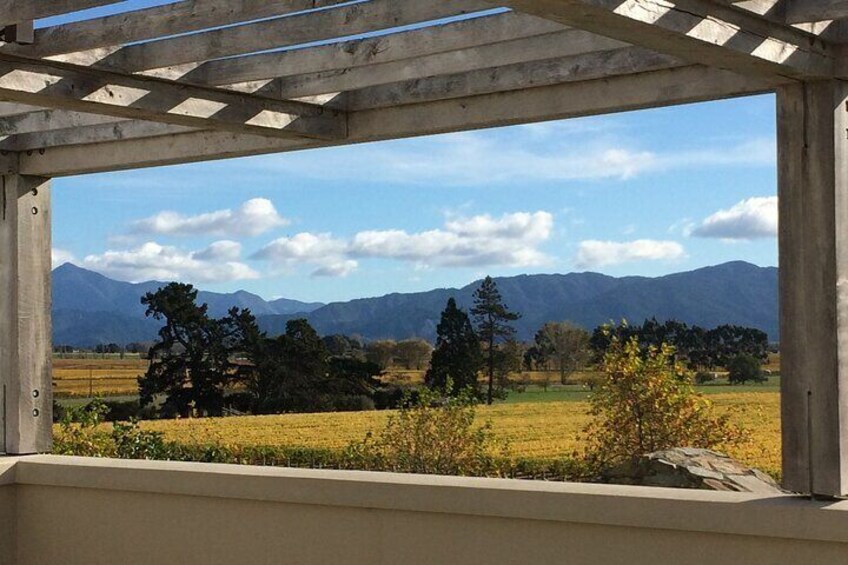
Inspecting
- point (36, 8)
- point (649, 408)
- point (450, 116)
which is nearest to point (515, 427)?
point (649, 408)

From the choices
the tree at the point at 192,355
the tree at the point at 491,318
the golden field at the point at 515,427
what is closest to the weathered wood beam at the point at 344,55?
the golden field at the point at 515,427

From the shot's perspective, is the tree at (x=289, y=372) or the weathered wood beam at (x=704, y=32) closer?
the weathered wood beam at (x=704, y=32)

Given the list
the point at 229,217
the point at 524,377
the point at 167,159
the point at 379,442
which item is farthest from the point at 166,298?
the point at 167,159

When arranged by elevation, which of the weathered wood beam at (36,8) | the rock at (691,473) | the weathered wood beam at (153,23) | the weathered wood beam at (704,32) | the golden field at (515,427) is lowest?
the golden field at (515,427)

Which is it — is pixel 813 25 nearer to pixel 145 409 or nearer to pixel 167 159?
pixel 167 159

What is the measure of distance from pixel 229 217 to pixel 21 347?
20.4 m

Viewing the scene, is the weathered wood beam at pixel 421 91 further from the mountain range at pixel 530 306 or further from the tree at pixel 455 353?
the mountain range at pixel 530 306

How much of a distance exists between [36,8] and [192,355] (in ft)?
41.6

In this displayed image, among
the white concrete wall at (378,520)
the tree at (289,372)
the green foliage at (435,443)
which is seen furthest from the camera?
the tree at (289,372)

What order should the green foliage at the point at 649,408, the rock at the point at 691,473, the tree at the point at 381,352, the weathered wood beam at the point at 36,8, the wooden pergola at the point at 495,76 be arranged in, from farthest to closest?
the tree at the point at 381,352 → the green foliage at the point at 649,408 → the rock at the point at 691,473 → the wooden pergola at the point at 495,76 → the weathered wood beam at the point at 36,8

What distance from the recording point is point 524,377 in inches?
557

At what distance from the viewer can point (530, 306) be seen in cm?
1535

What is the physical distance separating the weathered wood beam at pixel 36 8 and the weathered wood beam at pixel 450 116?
1.54 meters

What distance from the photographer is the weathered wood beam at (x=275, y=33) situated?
136 inches
